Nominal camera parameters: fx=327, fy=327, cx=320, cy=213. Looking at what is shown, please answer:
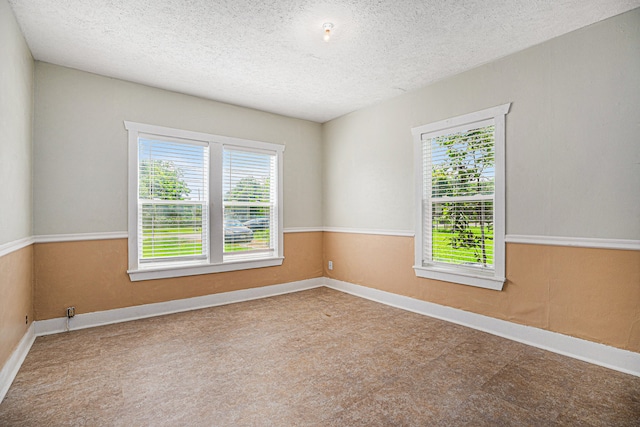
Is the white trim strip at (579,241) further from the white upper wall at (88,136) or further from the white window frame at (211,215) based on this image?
the white upper wall at (88,136)

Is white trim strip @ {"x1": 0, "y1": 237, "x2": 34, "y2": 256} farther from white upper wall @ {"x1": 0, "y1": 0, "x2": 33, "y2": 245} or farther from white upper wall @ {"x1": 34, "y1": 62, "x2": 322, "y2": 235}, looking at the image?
white upper wall @ {"x1": 34, "y1": 62, "x2": 322, "y2": 235}

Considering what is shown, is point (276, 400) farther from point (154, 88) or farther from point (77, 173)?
Result: point (154, 88)

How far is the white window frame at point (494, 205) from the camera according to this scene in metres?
3.26

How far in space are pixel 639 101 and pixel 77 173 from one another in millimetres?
5162

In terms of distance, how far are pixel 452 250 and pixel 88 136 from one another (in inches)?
167

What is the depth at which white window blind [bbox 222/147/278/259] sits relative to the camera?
15.0 feet

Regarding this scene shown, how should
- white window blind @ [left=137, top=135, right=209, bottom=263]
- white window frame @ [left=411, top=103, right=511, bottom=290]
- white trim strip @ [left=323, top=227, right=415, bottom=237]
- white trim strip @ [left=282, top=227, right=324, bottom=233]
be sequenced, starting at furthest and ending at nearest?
white trim strip @ [left=282, top=227, right=324, bottom=233] < white trim strip @ [left=323, top=227, right=415, bottom=237] < white window blind @ [left=137, top=135, right=209, bottom=263] < white window frame @ [left=411, top=103, right=511, bottom=290]

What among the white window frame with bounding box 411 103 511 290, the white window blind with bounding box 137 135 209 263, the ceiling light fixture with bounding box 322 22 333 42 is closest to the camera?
the ceiling light fixture with bounding box 322 22 333 42

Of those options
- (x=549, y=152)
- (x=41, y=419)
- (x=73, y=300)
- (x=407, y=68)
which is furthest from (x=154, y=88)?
(x=549, y=152)

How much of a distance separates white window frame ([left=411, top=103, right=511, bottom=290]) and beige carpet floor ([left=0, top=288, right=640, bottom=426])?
21.7 inches

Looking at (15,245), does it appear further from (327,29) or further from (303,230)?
(303,230)

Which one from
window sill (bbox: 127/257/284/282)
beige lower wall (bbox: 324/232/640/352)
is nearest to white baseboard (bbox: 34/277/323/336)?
window sill (bbox: 127/257/284/282)

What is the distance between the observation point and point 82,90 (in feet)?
11.6

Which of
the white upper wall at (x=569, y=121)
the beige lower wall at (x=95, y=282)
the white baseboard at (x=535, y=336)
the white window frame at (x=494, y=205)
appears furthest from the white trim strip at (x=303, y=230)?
the white upper wall at (x=569, y=121)
